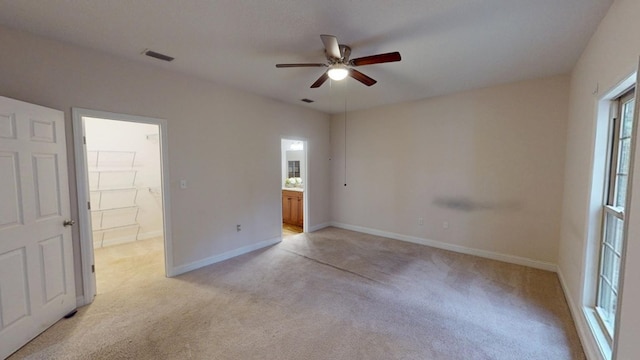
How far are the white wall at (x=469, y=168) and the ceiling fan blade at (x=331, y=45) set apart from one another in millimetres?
2755

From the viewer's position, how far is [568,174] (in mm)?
3070

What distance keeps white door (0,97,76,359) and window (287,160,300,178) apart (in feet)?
16.8

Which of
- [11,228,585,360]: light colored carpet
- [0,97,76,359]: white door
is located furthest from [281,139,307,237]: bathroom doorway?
[0,97,76,359]: white door

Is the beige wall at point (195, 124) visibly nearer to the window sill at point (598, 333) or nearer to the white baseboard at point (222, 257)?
the white baseboard at point (222, 257)

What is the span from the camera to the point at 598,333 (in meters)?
1.89

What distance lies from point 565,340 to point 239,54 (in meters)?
3.98

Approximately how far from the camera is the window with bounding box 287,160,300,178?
7.25m

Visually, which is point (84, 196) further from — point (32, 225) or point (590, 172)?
point (590, 172)

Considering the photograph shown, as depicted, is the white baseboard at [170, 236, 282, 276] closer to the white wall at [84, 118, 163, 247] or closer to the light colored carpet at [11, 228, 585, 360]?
the light colored carpet at [11, 228, 585, 360]

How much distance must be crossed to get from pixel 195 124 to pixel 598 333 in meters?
4.50

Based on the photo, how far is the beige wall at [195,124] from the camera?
2.38 m

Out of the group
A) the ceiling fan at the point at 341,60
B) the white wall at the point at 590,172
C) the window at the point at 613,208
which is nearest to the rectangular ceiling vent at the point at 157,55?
the ceiling fan at the point at 341,60

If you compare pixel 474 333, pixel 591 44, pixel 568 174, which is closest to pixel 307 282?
pixel 474 333

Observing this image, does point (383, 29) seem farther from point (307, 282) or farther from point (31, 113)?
point (31, 113)
